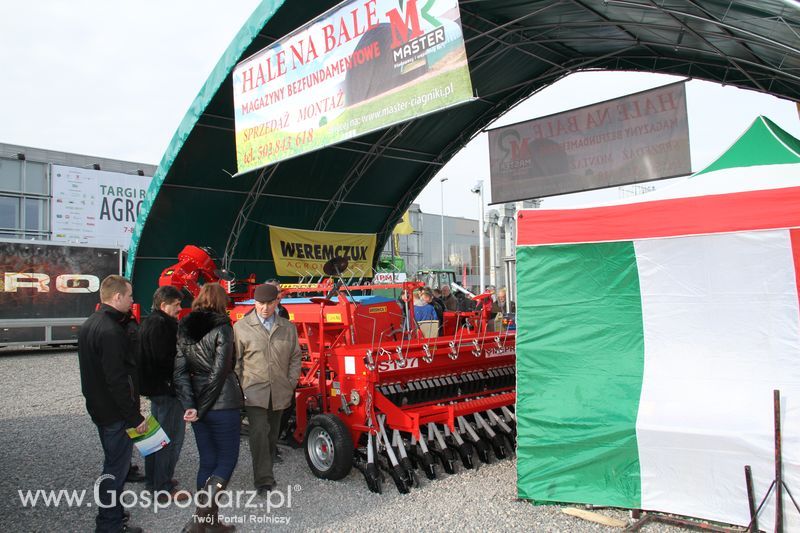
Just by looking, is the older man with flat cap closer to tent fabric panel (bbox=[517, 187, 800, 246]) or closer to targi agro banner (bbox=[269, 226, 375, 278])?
tent fabric panel (bbox=[517, 187, 800, 246])

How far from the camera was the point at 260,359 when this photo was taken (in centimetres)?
446

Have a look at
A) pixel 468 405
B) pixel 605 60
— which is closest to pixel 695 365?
pixel 468 405

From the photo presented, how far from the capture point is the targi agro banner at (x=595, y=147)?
10.4m

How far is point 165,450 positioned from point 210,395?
1.51m

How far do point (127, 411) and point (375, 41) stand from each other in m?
4.64

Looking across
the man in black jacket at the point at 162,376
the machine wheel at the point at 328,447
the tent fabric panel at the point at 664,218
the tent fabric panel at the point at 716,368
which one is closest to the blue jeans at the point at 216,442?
the man in black jacket at the point at 162,376

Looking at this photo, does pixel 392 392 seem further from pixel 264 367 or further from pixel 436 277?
pixel 436 277

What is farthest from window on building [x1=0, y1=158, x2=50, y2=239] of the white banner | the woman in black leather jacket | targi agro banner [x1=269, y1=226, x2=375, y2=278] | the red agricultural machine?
the woman in black leather jacket

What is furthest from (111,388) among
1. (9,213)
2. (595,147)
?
(9,213)

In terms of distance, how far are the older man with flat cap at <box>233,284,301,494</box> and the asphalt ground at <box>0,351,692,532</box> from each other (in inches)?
15.2

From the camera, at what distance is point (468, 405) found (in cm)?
551

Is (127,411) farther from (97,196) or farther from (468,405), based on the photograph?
(97,196)

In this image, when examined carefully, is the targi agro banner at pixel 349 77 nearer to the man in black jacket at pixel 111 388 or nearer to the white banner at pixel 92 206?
the man in black jacket at pixel 111 388

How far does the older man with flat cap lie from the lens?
4.45 metres
